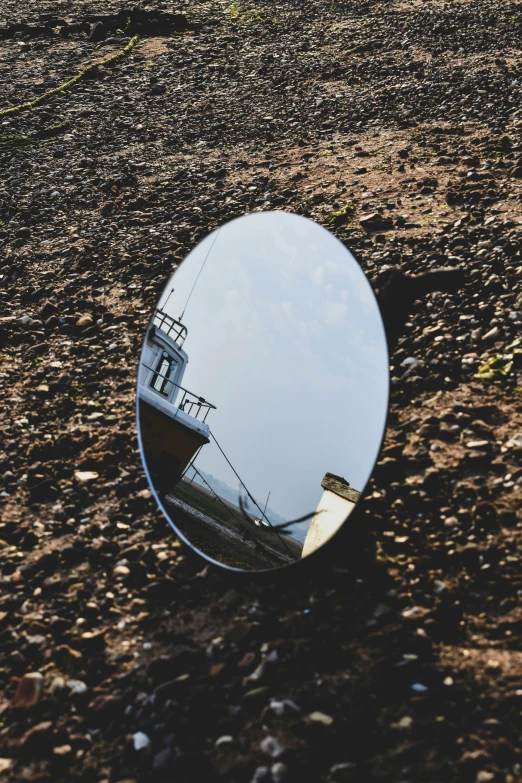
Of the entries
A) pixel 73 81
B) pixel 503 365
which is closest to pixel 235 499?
pixel 503 365

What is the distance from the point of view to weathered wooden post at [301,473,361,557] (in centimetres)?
287

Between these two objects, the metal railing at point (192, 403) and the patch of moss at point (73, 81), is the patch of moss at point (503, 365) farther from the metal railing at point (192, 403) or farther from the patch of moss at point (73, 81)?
the patch of moss at point (73, 81)

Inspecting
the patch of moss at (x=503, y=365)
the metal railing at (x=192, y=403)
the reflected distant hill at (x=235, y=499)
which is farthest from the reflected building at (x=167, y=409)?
the patch of moss at (x=503, y=365)

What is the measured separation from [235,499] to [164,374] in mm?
740

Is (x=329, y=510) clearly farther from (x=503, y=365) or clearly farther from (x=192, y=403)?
(x=503, y=365)

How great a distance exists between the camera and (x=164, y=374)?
3.12 m

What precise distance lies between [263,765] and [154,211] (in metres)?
5.97

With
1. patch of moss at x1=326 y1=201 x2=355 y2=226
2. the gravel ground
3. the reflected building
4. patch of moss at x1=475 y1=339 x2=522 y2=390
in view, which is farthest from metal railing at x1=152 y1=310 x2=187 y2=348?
patch of moss at x1=326 y1=201 x2=355 y2=226

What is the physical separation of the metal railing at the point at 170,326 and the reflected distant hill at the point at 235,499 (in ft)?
2.24

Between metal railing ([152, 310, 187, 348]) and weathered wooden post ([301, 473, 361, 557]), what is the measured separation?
1034 mm

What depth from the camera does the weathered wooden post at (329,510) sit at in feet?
9.43

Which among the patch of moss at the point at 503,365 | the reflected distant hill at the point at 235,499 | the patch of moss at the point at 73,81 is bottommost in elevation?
the reflected distant hill at the point at 235,499

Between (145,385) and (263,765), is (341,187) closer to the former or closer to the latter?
(145,385)

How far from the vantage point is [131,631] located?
3033 millimetres
